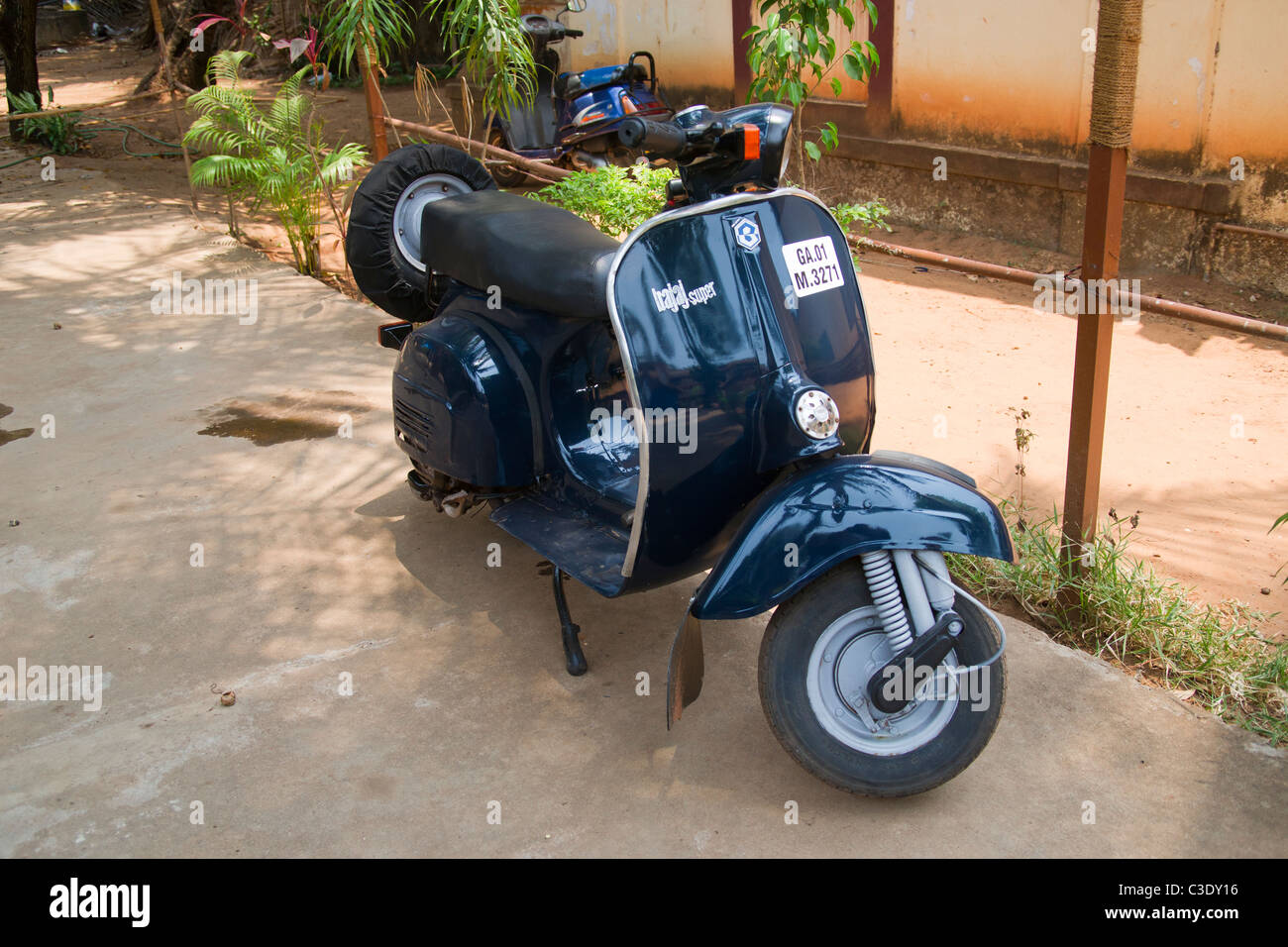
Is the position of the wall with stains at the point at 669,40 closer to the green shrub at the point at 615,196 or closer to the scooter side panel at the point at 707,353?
the green shrub at the point at 615,196

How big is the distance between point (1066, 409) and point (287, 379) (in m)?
3.45

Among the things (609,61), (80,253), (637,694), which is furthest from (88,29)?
(637,694)

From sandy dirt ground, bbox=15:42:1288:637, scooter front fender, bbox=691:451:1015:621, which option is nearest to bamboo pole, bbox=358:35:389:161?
sandy dirt ground, bbox=15:42:1288:637

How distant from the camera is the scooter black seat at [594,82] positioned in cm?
874

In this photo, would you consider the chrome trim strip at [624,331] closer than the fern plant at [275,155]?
Yes

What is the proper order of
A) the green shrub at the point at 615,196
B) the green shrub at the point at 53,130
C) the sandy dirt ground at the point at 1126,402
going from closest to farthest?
the sandy dirt ground at the point at 1126,402 < the green shrub at the point at 615,196 < the green shrub at the point at 53,130

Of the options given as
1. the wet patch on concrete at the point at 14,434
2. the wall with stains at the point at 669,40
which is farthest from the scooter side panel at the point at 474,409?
the wall with stains at the point at 669,40

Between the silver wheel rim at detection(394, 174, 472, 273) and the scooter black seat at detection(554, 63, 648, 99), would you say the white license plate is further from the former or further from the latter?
the scooter black seat at detection(554, 63, 648, 99)

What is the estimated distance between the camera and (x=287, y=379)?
487 cm

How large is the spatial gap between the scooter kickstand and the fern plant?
3648 mm

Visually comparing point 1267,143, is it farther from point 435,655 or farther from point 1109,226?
point 435,655

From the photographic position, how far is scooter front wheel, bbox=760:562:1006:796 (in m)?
2.30

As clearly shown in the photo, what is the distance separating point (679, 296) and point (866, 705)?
39.0 inches

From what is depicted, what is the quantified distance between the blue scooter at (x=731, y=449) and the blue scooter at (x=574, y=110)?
17.4ft
